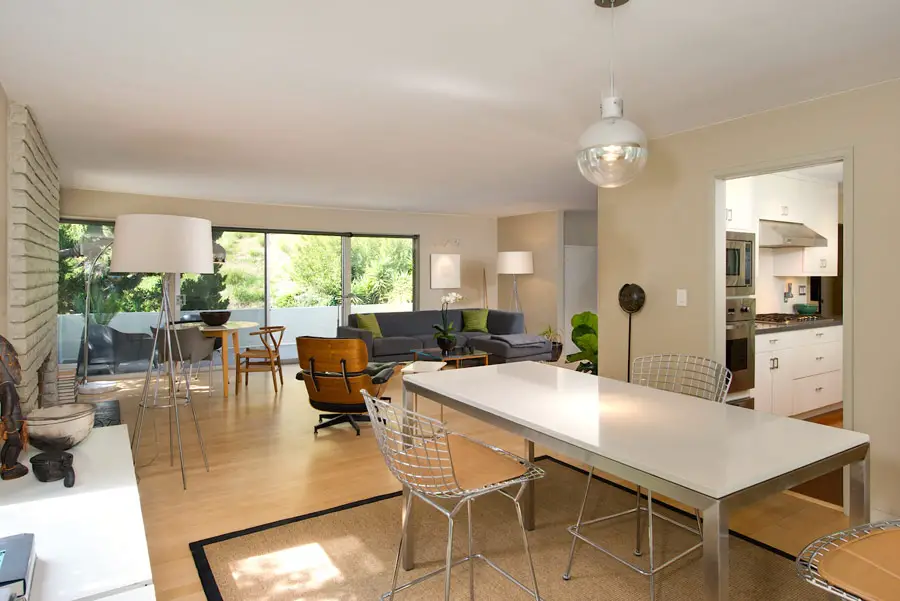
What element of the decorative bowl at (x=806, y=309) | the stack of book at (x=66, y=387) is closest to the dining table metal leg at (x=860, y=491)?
the decorative bowl at (x=806, y=309)

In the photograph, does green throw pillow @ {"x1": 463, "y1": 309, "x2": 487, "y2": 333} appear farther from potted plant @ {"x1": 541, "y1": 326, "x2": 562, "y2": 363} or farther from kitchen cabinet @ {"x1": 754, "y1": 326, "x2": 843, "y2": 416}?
kitchen cabinet @ {"x1": 754, "y1": 326, "x2": 843, "y2": 416}

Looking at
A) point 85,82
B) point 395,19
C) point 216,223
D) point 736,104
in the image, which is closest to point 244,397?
point 216,223

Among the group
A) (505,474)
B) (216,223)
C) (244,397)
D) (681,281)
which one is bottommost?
(244,397)

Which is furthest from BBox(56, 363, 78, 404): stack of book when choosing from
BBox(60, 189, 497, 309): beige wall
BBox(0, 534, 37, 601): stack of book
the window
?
BBox(0, 534, 37, 601): stack of book

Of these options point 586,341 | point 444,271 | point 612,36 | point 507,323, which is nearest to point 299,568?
point 612,36

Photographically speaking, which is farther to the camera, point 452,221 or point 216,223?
point 452,221

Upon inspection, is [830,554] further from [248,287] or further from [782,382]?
[248,287]

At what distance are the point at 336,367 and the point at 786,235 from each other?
162 inches

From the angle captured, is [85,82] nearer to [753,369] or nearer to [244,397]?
[244,397]

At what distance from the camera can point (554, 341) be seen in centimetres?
858

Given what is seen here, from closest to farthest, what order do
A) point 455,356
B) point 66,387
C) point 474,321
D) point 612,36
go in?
point 612,36
point 66,387
point 455,356
point 474,321

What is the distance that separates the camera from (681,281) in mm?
4043

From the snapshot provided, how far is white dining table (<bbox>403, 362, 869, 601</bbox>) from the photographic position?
1.38 meters

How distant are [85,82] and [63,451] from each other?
1.94 m
